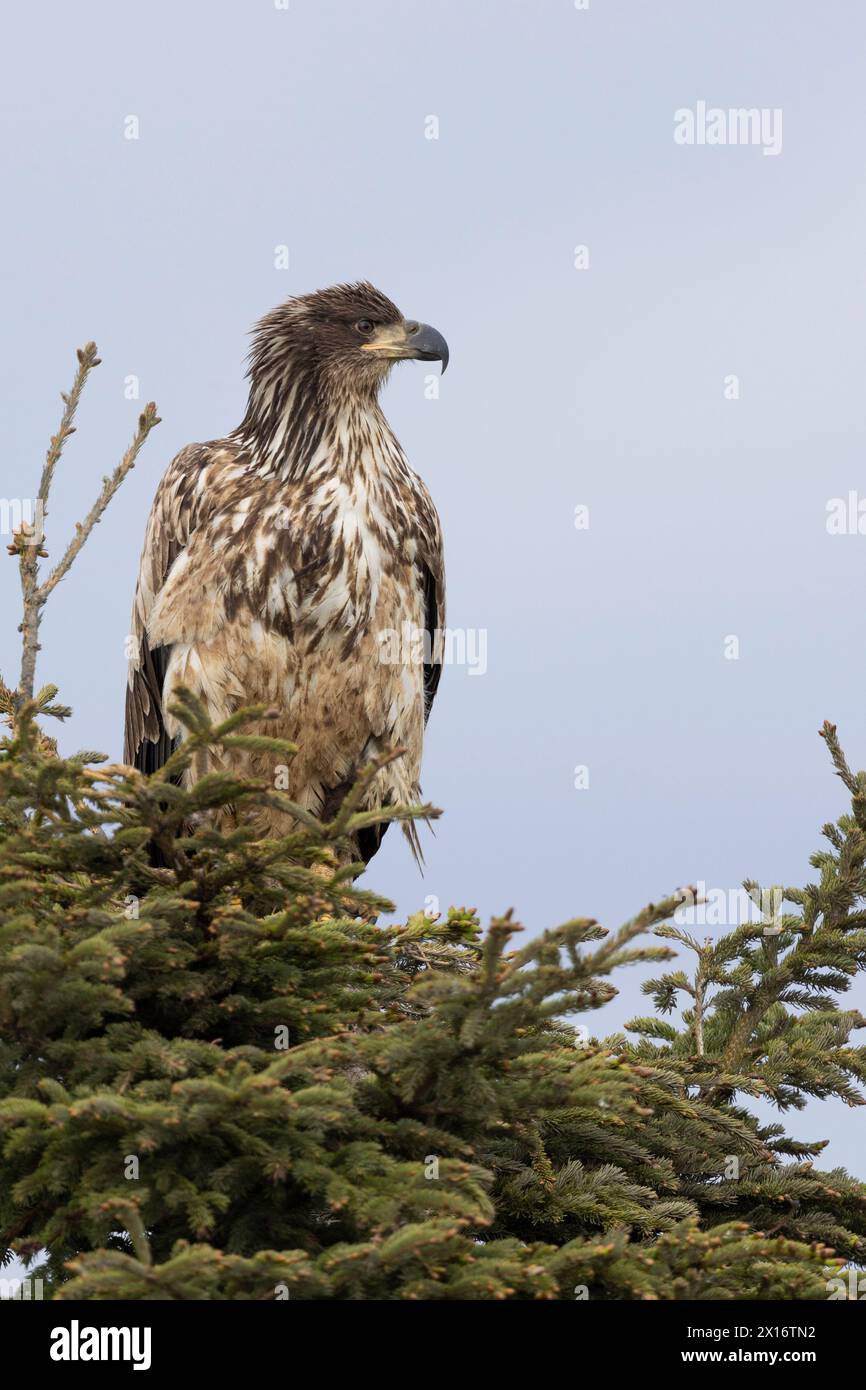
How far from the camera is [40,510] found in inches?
275

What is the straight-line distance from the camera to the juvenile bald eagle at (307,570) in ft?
26.3

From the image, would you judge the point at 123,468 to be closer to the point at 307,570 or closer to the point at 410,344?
the point at 307,570

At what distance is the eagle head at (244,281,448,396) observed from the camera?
29.1 ft

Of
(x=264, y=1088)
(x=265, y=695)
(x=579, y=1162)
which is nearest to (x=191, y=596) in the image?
(x=265, y=695)

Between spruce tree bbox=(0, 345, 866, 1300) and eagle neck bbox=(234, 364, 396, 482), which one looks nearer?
spruce tree bbox=(0, 345, 866, 1300)

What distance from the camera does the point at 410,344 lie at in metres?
8.90

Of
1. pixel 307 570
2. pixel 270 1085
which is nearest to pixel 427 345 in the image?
pixel 307 570

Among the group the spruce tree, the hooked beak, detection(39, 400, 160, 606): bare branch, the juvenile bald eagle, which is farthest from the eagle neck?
the spruce tree
